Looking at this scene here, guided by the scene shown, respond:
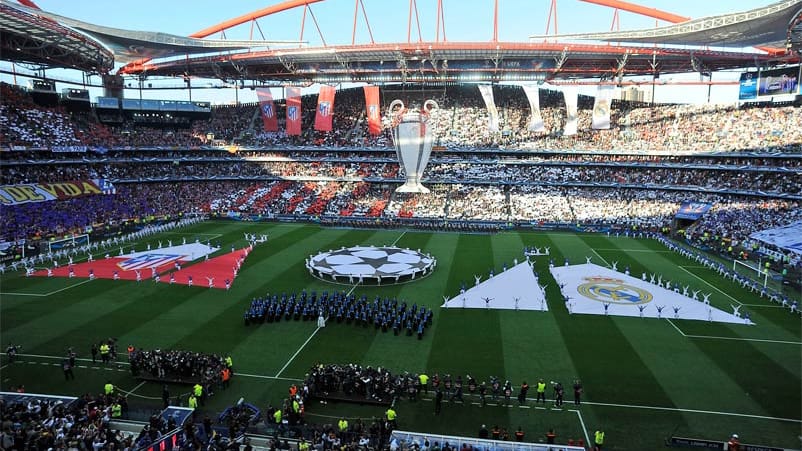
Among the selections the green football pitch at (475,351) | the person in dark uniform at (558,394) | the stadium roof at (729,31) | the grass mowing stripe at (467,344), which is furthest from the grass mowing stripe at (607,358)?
the stadium roof at (729,31)

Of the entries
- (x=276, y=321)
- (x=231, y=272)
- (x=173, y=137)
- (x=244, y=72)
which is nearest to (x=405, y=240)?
(x=231, y=272)

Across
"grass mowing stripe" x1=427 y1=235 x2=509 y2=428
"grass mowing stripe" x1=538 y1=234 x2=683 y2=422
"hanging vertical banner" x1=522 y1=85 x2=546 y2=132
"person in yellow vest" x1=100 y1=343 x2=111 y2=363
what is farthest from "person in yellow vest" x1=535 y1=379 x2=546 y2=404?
"hanging vertical banner" x1=522 y1=85 x2=546 y2=132

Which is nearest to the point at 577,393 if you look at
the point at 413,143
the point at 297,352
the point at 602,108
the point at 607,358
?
the point at 607,358

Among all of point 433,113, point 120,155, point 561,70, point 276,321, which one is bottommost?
point 276,321

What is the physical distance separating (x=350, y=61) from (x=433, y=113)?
15902 millimetres

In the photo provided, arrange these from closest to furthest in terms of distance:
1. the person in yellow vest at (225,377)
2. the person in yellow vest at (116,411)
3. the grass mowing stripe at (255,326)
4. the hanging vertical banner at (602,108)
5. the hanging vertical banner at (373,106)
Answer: the person in yellow vest at (116,411) → the person in yellow vest at (225,377) → the grass mowing stripe at (255,326) → the hanging vertical banner at (602,108) → the hanging vertical banner at (373,106)

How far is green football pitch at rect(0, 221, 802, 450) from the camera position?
1647cm

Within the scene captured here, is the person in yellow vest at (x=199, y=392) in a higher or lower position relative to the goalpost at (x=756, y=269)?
higher

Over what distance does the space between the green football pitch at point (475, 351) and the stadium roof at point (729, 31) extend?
2359 cm

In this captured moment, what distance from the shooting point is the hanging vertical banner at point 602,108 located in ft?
193

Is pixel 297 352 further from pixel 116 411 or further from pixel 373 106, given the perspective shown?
pixel 373 106

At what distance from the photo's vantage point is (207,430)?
1448cm

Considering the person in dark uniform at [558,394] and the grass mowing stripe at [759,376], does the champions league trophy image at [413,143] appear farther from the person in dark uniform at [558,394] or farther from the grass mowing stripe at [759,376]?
the person in dark uniform at [558,394]

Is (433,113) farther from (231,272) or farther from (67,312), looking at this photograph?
(67,312)
